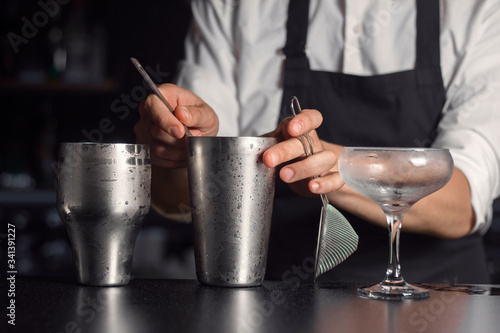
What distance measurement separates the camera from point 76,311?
0.57 meters

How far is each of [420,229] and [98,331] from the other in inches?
30.3

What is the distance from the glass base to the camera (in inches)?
26.4

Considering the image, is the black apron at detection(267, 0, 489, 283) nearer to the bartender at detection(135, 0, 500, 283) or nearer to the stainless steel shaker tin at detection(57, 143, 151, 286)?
the bartender at detection(135, 0, 500, 283)

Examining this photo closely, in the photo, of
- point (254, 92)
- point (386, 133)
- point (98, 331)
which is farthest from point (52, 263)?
point (98, 331)

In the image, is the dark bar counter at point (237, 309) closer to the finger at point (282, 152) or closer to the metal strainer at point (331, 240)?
the metal strainer at point (331, 240)

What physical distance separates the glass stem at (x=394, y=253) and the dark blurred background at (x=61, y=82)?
1.54 m

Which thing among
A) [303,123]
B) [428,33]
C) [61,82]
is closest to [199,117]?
[303,123]

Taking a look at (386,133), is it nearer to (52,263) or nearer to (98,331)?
(98,331)

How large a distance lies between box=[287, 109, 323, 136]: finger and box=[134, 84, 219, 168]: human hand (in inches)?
6.0

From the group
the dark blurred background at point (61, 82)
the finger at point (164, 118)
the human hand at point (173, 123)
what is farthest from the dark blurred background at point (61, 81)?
the finger at point (164, 118)

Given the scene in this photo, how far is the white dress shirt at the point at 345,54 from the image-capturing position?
1.21 metres

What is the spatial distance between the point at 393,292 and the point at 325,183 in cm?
16

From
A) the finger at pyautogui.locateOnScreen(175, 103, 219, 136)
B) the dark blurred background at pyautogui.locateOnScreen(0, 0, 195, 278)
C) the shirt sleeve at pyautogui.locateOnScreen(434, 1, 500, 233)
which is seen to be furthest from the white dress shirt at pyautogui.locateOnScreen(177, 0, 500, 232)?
the dark blurred background at pyautogui.locateOnScreen(0, 0, 195, 278)

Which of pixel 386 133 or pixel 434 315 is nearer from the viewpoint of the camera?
pixel 434 315
